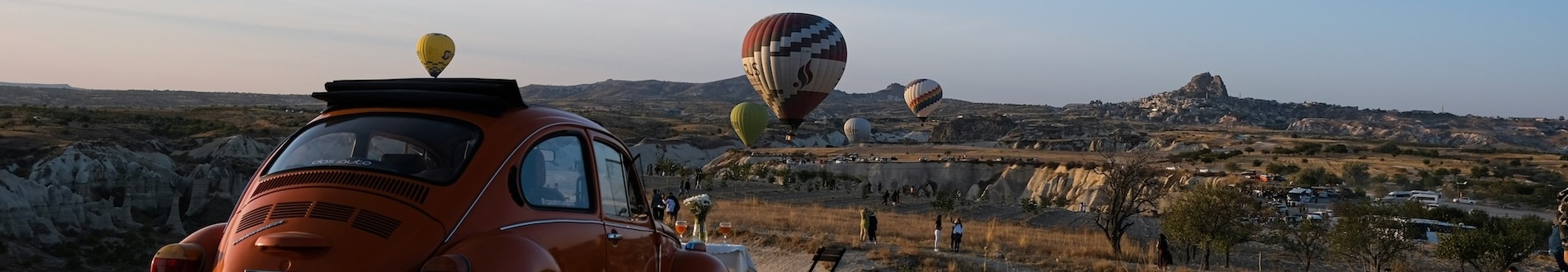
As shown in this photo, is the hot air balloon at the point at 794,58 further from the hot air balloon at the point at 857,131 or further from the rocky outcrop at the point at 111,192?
the hot air balloon at the point at 857,131

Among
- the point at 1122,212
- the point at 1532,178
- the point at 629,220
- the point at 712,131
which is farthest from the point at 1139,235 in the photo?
the point at 712,131

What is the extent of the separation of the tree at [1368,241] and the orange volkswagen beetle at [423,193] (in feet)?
73.1

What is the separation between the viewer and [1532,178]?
75750mm

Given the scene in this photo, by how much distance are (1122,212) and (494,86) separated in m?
24.9

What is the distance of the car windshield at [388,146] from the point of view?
5.37 m

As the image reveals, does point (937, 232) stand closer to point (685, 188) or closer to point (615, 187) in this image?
point (615, 187)

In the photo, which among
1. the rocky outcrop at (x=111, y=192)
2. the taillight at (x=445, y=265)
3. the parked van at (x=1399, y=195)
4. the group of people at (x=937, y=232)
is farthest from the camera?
the parked van at (x=1399, y=195)

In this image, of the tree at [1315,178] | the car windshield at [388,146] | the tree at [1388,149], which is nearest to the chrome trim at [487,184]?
the car windshield at [388,146]

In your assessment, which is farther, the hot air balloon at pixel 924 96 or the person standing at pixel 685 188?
the hot air balloon at pixel 924 96

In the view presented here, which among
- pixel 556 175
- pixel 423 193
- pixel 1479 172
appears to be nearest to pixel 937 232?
pixel 556 175

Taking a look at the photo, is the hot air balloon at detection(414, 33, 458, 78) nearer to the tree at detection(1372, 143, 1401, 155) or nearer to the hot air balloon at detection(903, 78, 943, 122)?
the hot air balloon at detection(903, 78, 943, 122)

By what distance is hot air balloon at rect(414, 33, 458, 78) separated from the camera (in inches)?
2817

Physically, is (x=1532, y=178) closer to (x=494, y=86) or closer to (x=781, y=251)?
(x=781, y=251)

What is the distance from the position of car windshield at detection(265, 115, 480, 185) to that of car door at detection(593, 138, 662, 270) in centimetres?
102
